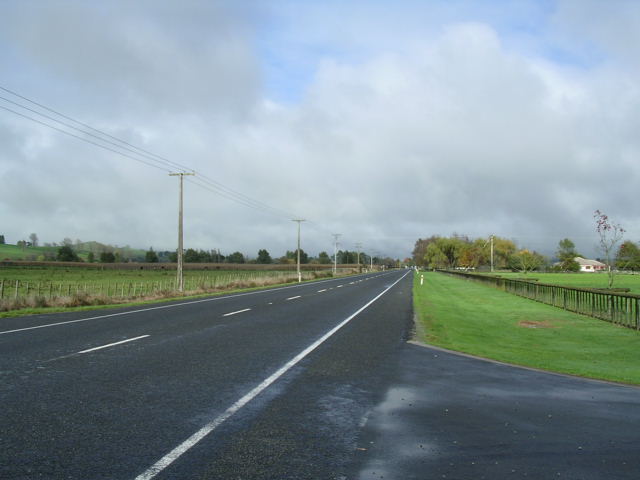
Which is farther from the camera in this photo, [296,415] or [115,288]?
[115,288]

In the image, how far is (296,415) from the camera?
6.12 metres

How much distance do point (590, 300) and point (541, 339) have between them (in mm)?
8492

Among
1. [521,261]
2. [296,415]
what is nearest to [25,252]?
[521,261]

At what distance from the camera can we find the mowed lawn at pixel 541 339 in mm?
10203

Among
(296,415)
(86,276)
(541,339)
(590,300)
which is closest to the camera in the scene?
(296,415)

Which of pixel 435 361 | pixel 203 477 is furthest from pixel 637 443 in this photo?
pixel 435 361

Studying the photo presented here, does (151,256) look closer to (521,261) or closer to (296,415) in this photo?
(521,261)

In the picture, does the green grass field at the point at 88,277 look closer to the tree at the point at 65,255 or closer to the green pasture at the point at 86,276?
the green pasture at the point at 86,276

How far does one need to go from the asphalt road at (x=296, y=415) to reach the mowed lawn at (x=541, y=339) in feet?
4.63

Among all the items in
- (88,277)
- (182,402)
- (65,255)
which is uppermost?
(65,255)

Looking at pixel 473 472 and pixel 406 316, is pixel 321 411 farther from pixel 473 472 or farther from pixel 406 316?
pixel 406 316

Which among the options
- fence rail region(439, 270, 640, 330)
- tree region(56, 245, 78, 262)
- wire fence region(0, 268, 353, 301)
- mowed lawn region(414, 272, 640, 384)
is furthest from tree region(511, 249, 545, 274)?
mowed lawn region(414, 272, 640, 384)

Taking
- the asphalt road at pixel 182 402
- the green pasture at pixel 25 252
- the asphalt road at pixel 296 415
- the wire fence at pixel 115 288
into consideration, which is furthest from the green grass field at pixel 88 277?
the green pasture at pixel 25 252

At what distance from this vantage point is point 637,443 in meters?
5.14
